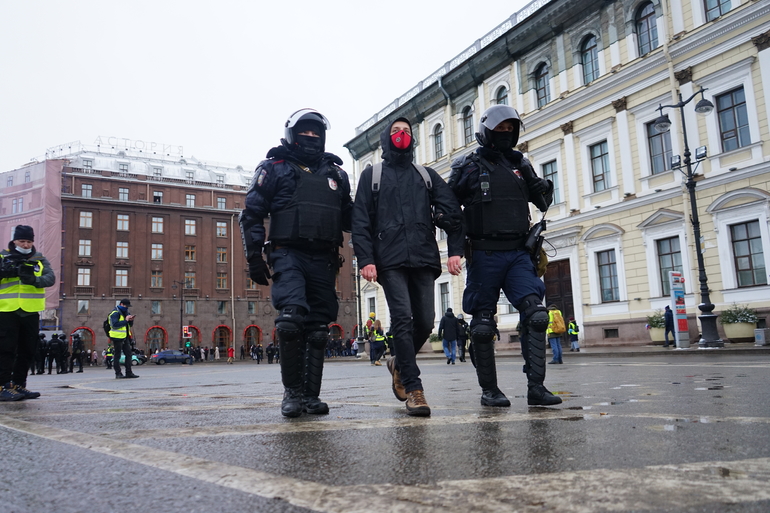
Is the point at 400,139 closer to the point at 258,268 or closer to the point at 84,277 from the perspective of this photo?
the point at 258,268

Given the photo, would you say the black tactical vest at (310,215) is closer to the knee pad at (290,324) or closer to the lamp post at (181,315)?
the knee pad at (290,324)

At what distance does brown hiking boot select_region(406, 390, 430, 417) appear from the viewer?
11.8 ft

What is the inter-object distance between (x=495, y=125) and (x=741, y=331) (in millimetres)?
17099

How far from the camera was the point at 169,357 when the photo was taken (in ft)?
160

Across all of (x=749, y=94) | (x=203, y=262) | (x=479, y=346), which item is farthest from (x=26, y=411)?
(x=203, y=262)

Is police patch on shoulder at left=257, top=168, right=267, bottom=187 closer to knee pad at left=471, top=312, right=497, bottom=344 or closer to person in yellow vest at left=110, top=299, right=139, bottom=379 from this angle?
knee pad at left=471, top=312, right=497, bottom=344

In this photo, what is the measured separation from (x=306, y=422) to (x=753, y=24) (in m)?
21.6

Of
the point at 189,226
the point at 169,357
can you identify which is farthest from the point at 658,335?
the point at 189,226

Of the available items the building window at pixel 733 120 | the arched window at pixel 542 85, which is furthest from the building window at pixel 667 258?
the arched window at pixel 542 85

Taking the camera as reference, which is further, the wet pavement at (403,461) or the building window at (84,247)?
the building window at (84,247)

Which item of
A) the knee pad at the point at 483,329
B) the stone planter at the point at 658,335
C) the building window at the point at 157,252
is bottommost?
the stone planter at the point at 658,335

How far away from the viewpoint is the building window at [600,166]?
24.9m

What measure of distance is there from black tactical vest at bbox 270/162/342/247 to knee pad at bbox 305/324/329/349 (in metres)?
0.61

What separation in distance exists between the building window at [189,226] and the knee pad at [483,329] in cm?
5601
